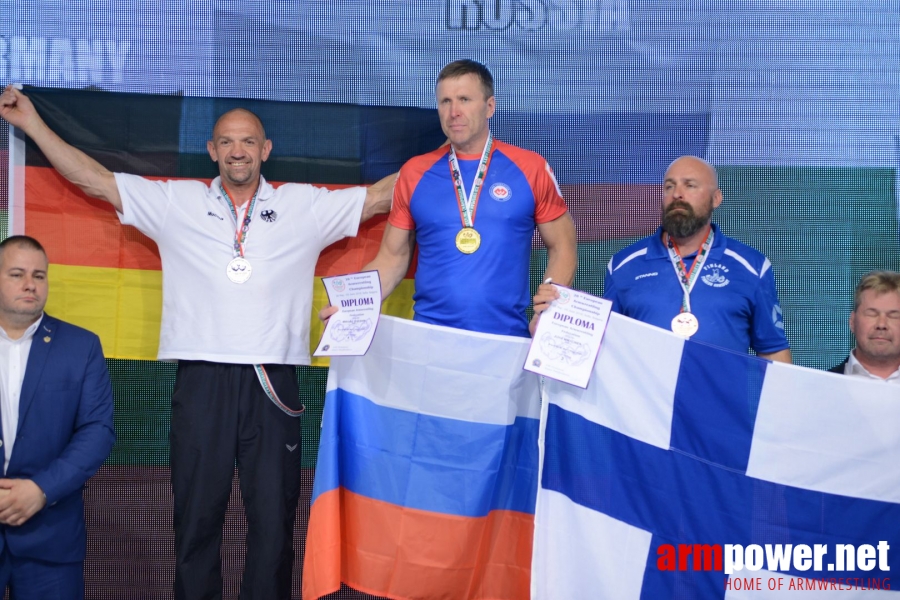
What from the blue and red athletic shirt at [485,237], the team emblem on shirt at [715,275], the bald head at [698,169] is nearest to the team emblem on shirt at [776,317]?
the team emblem on shirt at [715,275]

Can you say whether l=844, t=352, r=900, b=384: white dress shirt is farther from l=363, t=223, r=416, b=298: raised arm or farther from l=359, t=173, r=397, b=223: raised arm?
l=359, t=173, r=397, b=223: raised arm

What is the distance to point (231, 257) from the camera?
11.2ft

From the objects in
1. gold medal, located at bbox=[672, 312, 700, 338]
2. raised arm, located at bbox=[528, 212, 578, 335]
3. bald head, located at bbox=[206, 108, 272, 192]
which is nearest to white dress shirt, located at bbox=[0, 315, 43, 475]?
bald head, located at bbox=[206, 108, 272, 192]

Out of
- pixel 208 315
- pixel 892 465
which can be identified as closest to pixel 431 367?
pixel 208 315

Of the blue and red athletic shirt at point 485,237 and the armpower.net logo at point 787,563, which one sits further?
the blue and red athletic shirt at point 485,237

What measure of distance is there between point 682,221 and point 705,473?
883 millimetres

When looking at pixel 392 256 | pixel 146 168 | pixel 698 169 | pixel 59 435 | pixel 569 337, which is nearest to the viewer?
pixel 569 337

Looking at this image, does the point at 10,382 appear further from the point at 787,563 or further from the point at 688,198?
the point at 787,563

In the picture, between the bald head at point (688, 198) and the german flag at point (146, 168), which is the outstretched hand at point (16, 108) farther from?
the bald head at point (688, 198)

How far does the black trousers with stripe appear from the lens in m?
3.33

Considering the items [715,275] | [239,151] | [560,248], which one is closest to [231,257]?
[239,151]

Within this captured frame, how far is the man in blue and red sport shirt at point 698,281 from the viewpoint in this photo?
123 inches

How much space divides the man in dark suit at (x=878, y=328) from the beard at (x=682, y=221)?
56 centimetres

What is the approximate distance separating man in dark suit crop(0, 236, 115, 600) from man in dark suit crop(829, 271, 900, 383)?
8.28ft
